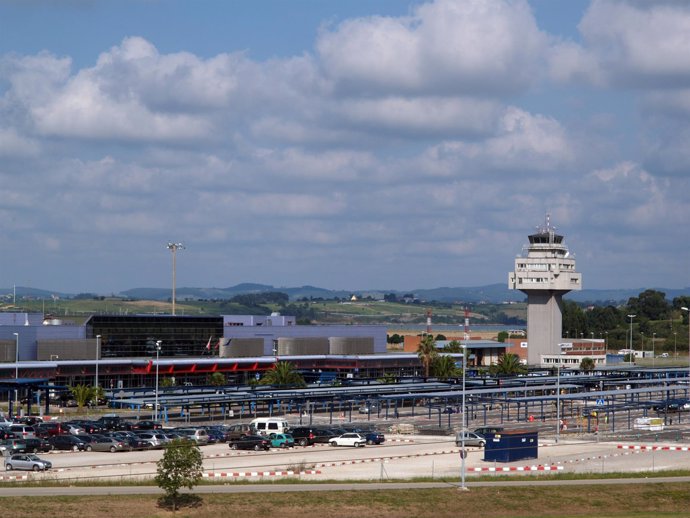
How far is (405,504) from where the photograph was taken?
56969mm

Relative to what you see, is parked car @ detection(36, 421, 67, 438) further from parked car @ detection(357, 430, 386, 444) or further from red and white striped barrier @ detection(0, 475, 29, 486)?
parked car @ detection(357, 430, 386, 444)

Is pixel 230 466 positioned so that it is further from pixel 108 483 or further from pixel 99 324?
pixel 99 324

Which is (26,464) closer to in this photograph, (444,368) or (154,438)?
(154,438)

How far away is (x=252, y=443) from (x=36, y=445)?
1496 cm

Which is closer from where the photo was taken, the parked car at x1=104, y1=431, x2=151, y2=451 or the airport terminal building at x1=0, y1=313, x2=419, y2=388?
the parked car at x1=104, y1=431, x2=151, y2=451

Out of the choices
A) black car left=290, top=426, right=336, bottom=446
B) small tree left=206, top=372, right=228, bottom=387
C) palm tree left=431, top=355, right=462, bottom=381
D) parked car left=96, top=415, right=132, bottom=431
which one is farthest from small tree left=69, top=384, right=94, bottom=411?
palm tree left=431, top=355, right=462, bottom=381

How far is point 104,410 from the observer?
118m

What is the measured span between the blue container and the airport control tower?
10764cm

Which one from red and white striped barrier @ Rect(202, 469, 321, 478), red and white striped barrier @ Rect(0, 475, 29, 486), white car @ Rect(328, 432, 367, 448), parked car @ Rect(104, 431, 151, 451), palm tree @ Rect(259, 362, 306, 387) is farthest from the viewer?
palm tree @ Rect(259, 362, 306, 387)

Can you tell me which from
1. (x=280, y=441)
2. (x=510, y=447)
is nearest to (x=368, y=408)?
(x=280, y=441)

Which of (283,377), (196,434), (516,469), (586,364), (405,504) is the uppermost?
(586,364)

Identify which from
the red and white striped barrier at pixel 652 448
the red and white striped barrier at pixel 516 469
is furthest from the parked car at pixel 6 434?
the red and white striped barrier at pixel 652 448

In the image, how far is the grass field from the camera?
54156 millimetres

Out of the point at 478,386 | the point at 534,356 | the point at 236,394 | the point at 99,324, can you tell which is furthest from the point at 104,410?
the point at 534,356
